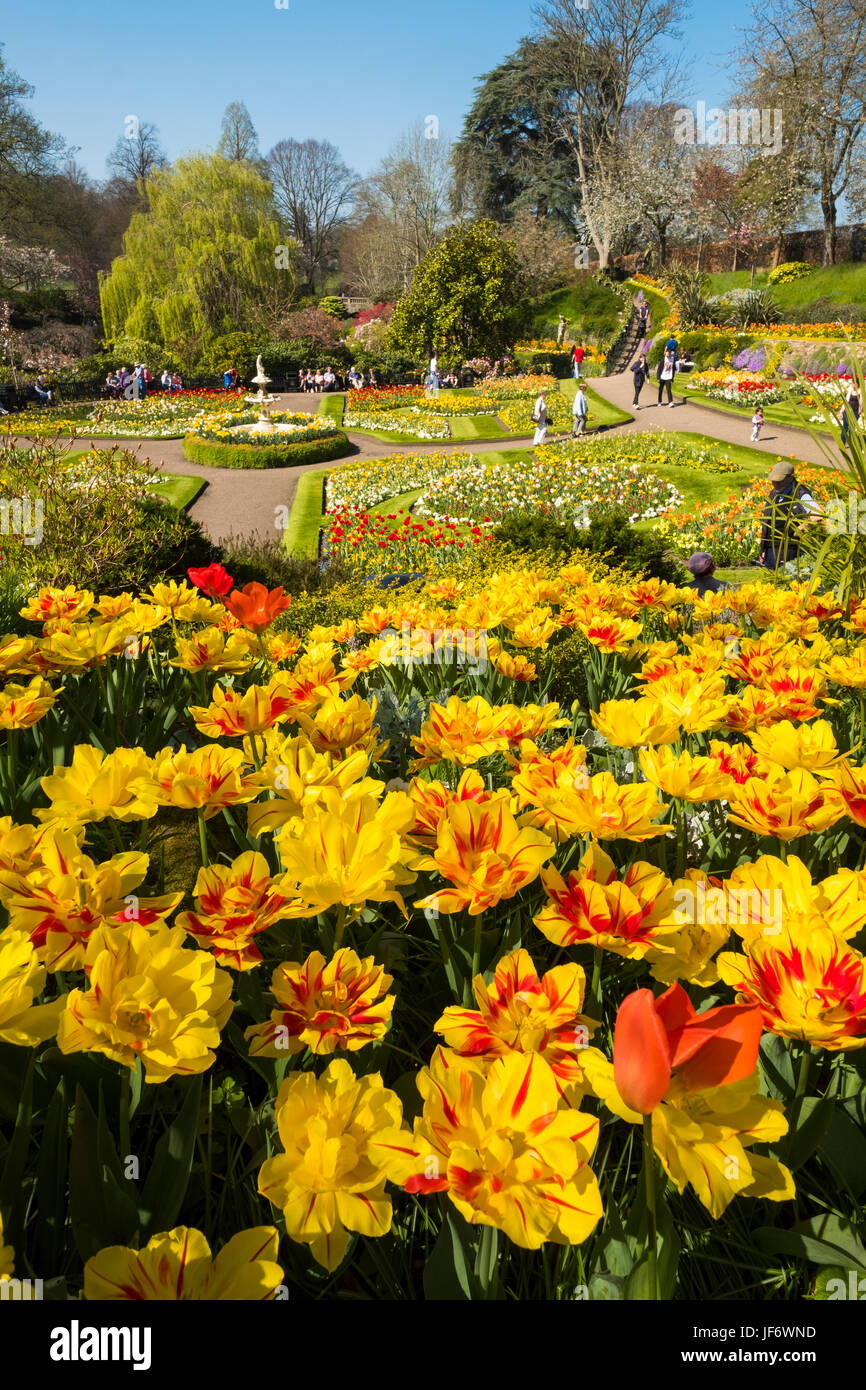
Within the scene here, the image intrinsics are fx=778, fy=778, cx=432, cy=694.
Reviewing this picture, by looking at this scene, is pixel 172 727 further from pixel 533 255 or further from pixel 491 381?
pixel 533 255

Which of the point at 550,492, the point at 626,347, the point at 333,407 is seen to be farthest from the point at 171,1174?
the point at 626,347

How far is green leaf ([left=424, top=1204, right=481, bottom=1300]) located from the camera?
2.58 ft

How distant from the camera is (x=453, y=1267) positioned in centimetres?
82

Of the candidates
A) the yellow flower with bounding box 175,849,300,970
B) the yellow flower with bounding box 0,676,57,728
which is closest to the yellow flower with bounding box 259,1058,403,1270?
the yellow flower with bounding box 175,849,300,970

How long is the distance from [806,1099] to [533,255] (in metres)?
40.4

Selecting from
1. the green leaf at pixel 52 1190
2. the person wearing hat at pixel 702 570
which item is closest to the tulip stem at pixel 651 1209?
the green leaf at pixel 52 1190

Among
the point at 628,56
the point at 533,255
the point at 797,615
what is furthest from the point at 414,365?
the point at 797,615

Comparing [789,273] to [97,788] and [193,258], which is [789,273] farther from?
[97,788]

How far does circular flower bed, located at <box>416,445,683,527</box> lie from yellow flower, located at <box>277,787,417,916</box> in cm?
978

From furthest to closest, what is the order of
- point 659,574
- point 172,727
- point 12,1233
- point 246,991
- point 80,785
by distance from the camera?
point 659,574 < point 172,727 < point 80,785 < point 246,991 < point 12,1233

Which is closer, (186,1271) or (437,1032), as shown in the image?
(186,1271)

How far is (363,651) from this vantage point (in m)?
2.36

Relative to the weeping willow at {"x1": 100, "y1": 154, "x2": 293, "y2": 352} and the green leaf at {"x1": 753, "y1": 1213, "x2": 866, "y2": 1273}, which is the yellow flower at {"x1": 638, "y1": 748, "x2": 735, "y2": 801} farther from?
the weeping willow at {"x1": 100, "y1": 154, "x2": 293, "y2": 352}

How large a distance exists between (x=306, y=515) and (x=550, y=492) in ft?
13.8
